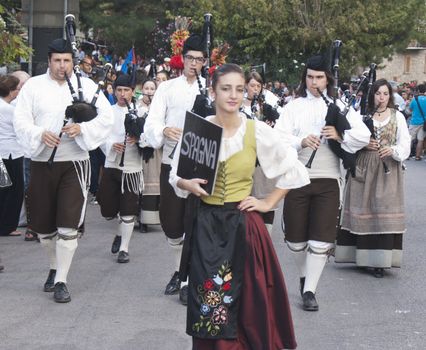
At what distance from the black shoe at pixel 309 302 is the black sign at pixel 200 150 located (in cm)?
243

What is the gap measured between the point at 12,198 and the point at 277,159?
598 cm

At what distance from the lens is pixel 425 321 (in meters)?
6.79

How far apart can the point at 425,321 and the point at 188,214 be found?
8.59ft

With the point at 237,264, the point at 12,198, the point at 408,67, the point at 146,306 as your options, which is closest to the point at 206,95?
the point at 146,306

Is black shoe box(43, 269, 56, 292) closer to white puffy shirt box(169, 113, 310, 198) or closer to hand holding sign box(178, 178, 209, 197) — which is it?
white puffy shirt box(169, 113, 310, 198)

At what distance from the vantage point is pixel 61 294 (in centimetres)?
722

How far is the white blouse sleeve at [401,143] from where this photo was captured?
8.27 metres

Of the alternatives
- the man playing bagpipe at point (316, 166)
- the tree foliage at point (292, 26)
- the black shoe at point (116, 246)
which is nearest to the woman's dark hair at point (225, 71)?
the man playing bagpipe at point (316, 166)

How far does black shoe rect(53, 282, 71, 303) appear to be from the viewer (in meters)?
7.21

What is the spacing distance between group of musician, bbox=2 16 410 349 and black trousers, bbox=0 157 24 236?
1.47 meters

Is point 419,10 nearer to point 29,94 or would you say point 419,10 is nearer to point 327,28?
point 327,28

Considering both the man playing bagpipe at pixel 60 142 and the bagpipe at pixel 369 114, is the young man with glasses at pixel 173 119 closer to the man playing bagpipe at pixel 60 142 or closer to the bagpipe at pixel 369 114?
the man playing bagpipe at pixel 60 142

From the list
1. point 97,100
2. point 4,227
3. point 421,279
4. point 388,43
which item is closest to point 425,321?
point 421,279

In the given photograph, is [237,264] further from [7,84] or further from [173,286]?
[7,84]
